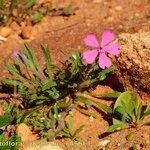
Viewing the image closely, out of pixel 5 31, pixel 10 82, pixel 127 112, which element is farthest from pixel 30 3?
pixel 127 112

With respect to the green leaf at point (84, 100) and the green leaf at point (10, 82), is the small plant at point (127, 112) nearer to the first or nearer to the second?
the green leaf at point (84, 100)

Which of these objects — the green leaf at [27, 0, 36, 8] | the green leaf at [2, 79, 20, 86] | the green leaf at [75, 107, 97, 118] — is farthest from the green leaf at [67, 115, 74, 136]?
the green leaf at [27, 0, 36, 8]

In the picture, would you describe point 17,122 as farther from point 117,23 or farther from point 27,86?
point 117,23

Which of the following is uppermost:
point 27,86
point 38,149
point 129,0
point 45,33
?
point 129,0

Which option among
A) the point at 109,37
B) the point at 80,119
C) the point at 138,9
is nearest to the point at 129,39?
the point at 109,37

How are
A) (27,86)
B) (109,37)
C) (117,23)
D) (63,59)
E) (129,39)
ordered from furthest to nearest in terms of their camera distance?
(117,23)
(63,59)
(27,86)
(129,39)
(109,37)

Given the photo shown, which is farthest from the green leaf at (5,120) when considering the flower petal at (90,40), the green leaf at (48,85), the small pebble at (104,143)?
the flower petal at (90,40)

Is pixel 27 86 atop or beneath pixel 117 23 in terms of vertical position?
beneath
